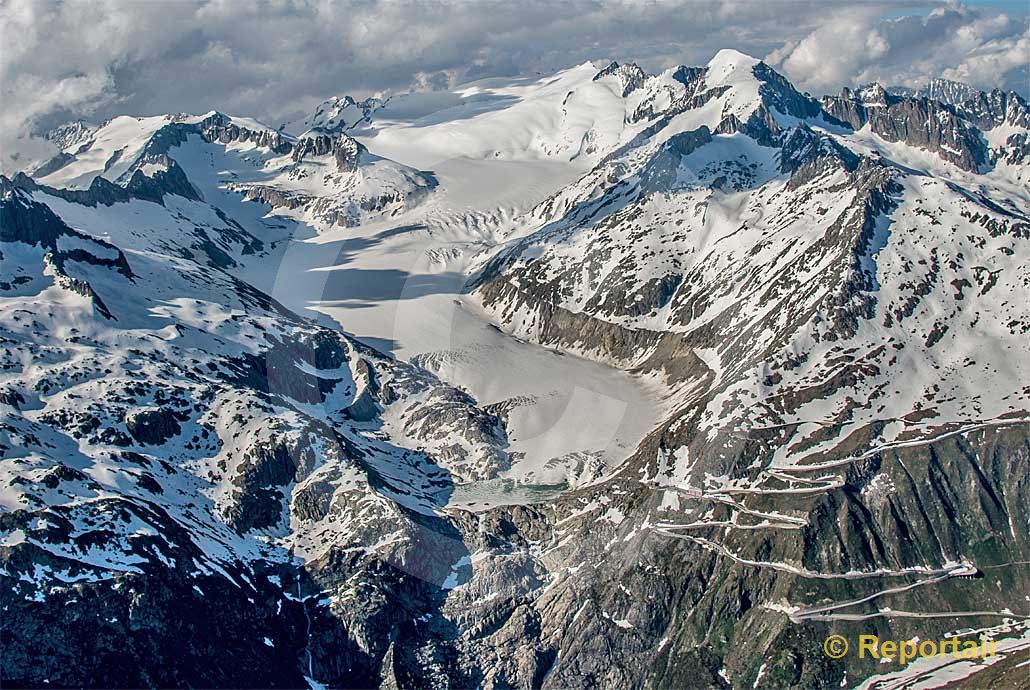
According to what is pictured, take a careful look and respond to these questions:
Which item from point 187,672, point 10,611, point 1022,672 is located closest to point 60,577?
point 10,611

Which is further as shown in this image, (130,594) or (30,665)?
(130,594)

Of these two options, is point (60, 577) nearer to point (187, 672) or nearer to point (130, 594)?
point (130, 594)

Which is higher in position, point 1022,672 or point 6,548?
point 6,548

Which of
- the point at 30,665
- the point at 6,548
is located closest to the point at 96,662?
the point at 30,665

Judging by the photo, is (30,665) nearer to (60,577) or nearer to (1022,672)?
(60,577)

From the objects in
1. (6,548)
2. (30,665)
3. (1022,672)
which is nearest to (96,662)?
(30,665)

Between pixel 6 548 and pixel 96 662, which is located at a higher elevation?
pixel 6 548

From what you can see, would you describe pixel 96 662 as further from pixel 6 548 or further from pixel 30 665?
pixel 6 548

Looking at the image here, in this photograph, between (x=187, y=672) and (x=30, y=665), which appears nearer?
(x=30, y=665)

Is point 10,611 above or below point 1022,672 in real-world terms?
above
